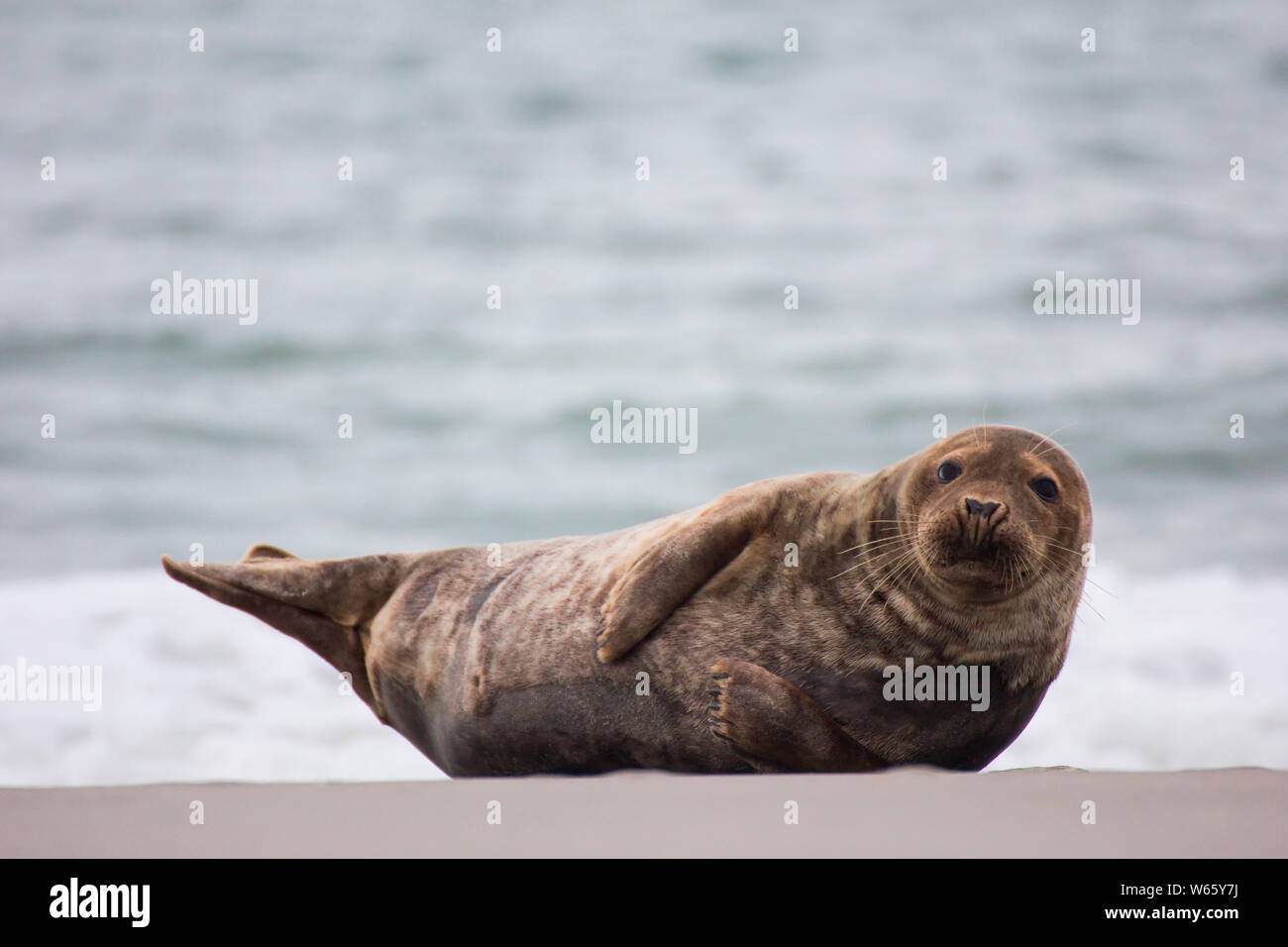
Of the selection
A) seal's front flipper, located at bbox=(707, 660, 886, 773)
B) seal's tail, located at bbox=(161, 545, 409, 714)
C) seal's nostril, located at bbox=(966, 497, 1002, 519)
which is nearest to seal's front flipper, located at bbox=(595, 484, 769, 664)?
seal's front flipper, located at bbox=(707, 660, 886, 773)

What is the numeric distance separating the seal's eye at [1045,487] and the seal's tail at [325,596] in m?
2.80

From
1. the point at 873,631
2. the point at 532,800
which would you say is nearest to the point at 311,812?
the point at 532,800

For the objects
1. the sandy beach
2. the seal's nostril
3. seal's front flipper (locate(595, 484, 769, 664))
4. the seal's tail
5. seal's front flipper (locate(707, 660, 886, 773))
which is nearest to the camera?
the sandy beach

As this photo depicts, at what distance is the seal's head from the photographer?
4723 millimetres

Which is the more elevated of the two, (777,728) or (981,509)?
(981,509)

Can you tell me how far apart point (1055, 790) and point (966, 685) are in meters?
0.79

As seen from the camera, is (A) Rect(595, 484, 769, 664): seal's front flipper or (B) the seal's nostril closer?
(B) the seal's nostril

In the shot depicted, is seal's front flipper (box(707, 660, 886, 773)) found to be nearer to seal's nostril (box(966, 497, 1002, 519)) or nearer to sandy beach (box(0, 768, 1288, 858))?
sandy beach (box(0, 768, 1288, 858))

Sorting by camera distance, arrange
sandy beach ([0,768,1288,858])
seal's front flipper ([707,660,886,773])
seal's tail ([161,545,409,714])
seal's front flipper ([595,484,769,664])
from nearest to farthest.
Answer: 1. sandy beach ([0,768,1288,858])
2. seal's front flipper ([707,660,886,773])
3. seal's front flipper ([595,484,769,664])
4. seal's tail ([161,545,409,714])

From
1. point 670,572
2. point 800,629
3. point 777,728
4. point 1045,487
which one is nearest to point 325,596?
point 670,572

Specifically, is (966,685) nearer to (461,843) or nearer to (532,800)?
(532,800)

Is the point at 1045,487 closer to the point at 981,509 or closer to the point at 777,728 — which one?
the point at 981,509

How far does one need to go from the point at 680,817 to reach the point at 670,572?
150cm

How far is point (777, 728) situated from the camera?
4828 millimetres
